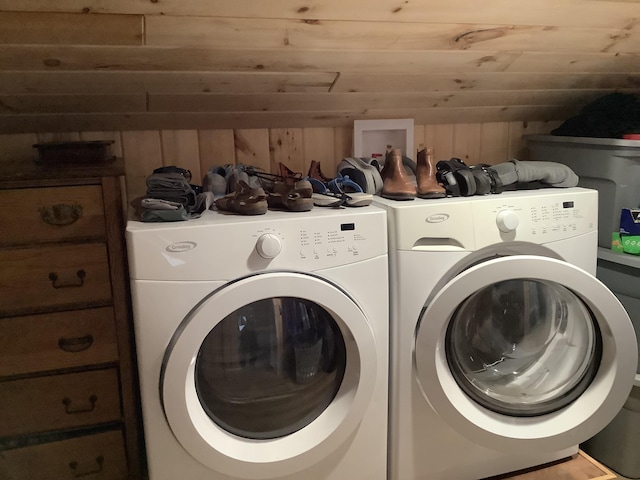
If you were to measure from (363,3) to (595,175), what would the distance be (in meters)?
1.09

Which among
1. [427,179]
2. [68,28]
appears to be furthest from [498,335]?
[68,28]

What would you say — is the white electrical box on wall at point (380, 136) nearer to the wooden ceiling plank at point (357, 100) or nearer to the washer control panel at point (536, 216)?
the wooden ceiling plank at point (357, 100)

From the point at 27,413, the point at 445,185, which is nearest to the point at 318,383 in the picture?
the point at 445,185

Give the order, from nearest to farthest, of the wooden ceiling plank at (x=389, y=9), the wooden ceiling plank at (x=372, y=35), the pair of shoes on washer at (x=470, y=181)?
the wooden ceiling plank at (x=389, y=9) → the wooden ceiling plank at (x=372, y=35) → the pair of shoes on washer at (x=470, y=181)

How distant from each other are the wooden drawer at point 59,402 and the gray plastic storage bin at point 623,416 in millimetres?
1514

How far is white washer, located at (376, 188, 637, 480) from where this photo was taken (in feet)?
4.73

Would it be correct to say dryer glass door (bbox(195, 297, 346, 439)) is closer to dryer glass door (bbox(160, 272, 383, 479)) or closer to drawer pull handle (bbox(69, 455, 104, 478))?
dryer glass door (bbox(160, 272, 383, 479))

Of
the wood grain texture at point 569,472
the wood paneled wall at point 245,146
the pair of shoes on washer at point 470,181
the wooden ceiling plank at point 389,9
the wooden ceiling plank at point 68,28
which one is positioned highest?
the wooden ceiling plank at point 389,9

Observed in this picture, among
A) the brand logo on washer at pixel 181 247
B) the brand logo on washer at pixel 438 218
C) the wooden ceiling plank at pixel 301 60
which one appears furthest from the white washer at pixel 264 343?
the wooden ceiling plank at pixel 301 60

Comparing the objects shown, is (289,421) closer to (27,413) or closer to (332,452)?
(332,452)

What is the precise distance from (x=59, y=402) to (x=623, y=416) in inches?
66.0

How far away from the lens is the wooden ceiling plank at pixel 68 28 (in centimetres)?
126

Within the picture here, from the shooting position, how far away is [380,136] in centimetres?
211

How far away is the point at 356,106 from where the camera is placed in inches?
76.9
